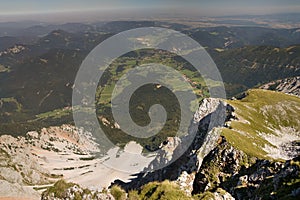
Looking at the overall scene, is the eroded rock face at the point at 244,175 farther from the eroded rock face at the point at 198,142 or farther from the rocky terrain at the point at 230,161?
the eroded rock face at the point at 198,142

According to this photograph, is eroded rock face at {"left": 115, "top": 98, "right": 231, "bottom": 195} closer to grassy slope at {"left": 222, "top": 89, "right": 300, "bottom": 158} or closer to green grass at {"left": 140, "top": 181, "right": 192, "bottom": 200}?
grassy slope at {"left": 222, "top": 89, "right": 300, "bottom": 158}

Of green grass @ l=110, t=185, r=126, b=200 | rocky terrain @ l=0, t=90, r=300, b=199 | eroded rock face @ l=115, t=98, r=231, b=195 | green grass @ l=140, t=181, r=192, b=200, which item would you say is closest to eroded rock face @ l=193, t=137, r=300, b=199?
rocky terrain @ l=0, t=90, r=300, b=199

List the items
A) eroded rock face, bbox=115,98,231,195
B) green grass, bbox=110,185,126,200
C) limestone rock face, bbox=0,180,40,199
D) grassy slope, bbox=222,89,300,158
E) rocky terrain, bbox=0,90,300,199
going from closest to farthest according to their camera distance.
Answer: green grass, bbox=110,185,126,200 → rocky terrain, bbox=0,90,300,199 → eroded rock face, bbox=115,98,231,195 → grassy slope, bbox=222,89,300,158 → limestone rock face, bbox=0,180,40,199

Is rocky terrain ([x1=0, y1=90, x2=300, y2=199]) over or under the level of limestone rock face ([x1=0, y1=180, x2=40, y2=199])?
over

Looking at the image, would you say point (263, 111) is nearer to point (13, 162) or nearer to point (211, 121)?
point (211, 121)

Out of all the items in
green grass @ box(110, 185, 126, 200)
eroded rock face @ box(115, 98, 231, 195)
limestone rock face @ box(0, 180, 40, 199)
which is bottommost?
limestone rock face @ box(0, 180, 40, 199)

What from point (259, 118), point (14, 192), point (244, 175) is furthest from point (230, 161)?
point (14, 192)

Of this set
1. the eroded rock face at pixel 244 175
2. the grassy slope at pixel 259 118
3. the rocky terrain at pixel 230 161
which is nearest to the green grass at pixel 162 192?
the rocky terrain at pixel 230 161

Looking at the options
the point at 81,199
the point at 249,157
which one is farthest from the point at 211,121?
the point at 81,199

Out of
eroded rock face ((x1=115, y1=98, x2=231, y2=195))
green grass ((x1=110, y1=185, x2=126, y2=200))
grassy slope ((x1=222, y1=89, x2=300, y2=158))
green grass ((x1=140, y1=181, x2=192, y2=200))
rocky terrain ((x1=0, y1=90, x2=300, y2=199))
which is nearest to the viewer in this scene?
green grass ((x1=140, y1=181, x2=192, y2=200))
